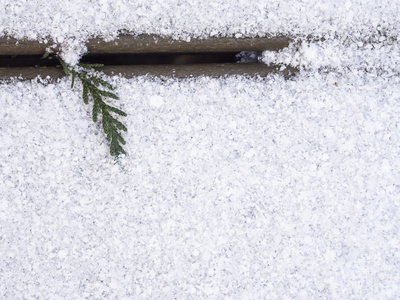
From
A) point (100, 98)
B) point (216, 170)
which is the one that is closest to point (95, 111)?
point (100, 98)

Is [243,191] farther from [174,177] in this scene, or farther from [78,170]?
[78,170]

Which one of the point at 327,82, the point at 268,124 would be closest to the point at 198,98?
the point at 268,124

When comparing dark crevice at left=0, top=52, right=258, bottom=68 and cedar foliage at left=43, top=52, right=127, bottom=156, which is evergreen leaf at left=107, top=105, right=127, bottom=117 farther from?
dark crevice at left=0, top=52, right=258, bottom=68

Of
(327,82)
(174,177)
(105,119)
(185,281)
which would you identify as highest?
(327,82)

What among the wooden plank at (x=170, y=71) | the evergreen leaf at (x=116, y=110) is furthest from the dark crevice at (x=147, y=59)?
the evergreen leaf at (x=116, y=110)

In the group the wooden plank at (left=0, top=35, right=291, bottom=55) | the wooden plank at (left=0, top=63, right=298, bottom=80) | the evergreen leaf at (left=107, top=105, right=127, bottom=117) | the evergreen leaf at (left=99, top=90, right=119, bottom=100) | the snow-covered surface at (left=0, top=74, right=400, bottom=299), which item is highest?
the wooden plank at (left=0, top=35, right=291, bottom=55)

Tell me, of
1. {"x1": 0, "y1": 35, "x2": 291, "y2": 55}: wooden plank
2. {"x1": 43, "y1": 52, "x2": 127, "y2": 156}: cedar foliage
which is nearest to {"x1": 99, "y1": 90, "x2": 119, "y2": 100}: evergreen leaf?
{"x1": 43, "y1": 52, "x2": 127, "y2": 156}: cedar foliage

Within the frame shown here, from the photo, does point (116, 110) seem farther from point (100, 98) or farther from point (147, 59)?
point (147, 59)
